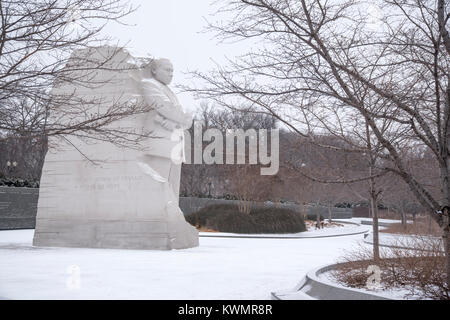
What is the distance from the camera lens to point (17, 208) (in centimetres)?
2445

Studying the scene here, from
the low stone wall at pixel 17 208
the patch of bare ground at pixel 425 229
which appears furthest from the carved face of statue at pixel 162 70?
the low stone wall at pixel 17 208

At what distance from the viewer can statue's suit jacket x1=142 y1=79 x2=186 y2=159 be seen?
14.2m

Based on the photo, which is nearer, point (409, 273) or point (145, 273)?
point (409, 273)

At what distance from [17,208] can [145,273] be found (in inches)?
695

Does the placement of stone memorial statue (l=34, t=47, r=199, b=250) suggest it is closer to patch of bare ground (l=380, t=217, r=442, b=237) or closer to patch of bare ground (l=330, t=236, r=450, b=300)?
patch of bare ground (l=380, t=217, r=442, b=237)

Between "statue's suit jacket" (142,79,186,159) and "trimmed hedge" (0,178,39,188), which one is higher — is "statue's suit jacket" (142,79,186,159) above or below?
above

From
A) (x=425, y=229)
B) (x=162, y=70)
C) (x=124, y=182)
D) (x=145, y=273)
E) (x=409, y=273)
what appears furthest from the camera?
(x=162, y=70)

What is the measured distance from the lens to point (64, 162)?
15008mm

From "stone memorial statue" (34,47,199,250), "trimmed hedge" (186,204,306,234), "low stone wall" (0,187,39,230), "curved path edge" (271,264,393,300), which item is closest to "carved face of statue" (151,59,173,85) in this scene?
"stone memorial statue" (34,47,199,250)

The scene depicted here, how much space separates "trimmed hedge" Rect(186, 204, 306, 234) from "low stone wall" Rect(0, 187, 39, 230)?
26.9ft

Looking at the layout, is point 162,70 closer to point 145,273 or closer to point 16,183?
point 145,273

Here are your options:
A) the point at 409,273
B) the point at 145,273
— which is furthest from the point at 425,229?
the point at 145,273

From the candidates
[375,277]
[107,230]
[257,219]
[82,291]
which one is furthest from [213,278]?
[257,219]
